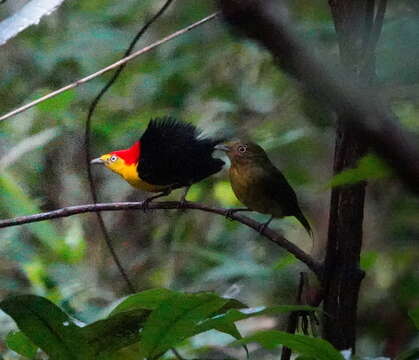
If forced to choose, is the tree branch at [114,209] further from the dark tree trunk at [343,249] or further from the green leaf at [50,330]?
the green leaf at [50,330]

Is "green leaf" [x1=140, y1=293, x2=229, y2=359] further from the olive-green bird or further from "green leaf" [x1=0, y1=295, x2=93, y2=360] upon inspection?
the olive-green bird

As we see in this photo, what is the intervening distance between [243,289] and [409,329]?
0.63 meters

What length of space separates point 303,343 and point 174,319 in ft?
0.46

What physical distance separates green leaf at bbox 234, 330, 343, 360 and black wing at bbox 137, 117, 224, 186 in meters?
1.09

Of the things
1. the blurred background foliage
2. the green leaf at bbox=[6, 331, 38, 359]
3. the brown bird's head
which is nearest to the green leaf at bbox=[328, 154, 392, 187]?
the green leaf at bbox=[6, 331, 38, 359]

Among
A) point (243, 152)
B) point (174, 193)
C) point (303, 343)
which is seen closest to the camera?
point (303, 343)

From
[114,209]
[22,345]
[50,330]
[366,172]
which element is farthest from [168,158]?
[366,172]

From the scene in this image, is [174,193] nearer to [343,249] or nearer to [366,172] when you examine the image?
[343,249]

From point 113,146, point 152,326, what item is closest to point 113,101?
point 113,146

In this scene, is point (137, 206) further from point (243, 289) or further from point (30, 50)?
point (30, 50)

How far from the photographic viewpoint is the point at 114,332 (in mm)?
944

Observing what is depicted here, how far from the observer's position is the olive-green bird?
2066 mm

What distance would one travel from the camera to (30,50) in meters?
3.37

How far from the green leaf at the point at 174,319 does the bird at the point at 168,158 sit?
952 mm
